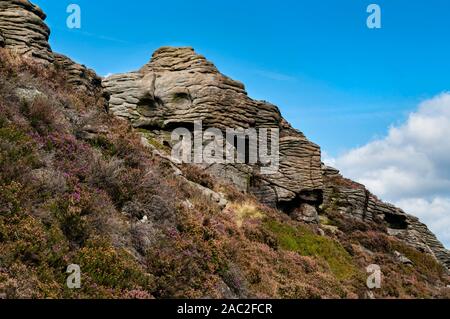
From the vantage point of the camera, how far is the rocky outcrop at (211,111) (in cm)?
3206

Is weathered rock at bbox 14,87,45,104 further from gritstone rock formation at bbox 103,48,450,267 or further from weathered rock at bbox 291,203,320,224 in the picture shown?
weathered rock at bbox 291,203,320,224

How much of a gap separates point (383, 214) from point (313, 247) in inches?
1040

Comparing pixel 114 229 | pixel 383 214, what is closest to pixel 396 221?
pixel 383 214

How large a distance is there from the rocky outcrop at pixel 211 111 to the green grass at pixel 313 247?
933 cm

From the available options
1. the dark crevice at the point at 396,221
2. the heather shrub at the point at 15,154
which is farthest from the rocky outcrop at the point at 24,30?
the dark crevice at the point at 396,221

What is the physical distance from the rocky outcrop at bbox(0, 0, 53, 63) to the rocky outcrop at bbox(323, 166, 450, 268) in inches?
1016

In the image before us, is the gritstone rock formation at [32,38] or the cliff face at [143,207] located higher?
the gritstone rock formation at [32,38]

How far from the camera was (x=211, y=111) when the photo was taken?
32.4 meters

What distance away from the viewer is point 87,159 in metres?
13.7

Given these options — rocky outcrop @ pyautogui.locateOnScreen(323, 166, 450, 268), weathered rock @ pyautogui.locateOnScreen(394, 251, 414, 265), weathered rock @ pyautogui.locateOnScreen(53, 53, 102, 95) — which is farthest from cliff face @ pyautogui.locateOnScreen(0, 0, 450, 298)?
rocky outcrop @ pyautogui.locateOnScreen(323, 166, 450, 268)

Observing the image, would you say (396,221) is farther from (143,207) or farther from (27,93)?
(27,93)

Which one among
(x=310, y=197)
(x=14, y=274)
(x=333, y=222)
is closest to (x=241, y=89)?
(x=310, y=197)

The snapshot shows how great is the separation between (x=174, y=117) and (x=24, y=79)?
16564 millimetres

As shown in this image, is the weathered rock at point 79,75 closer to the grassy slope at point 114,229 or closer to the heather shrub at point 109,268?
the grassy slope at point 114,229
